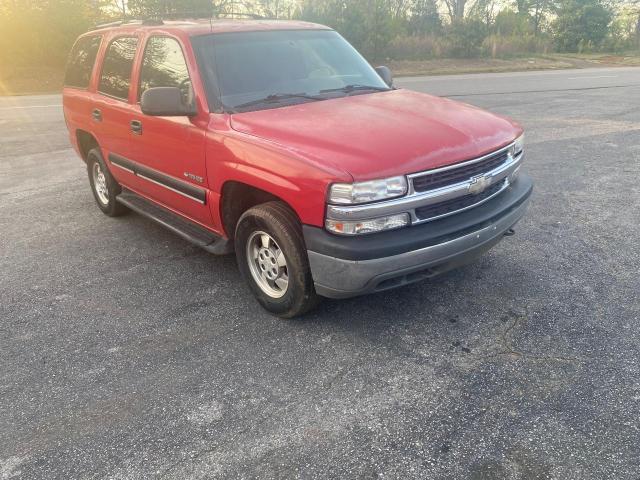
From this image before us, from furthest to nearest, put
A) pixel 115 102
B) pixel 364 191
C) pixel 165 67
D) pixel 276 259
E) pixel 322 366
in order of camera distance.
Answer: pixel 115 102, pixel 165 67, pixel 276 259, pixel 322 366, pixel 364 191

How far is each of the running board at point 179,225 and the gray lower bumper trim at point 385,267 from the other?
3.47 feet

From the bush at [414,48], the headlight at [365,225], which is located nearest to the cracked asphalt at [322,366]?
the headlight at [365,225]

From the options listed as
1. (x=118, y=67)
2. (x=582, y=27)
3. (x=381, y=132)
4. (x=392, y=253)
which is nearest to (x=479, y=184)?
(x=381, y=132)

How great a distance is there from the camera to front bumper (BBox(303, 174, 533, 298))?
2977 mm

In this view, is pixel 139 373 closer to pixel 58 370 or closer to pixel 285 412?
pixel 58 370

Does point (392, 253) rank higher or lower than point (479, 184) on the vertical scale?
lower

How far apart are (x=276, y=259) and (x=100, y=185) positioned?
3250 millimetres

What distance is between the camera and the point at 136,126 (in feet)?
14.9

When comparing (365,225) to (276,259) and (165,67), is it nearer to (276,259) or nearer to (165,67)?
(276,259)

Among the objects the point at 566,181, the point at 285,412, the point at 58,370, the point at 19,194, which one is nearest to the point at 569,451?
the point at 285,412

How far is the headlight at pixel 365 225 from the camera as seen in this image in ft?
9.74

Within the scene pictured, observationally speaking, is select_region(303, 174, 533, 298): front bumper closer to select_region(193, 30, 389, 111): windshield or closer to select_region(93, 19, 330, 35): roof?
select_region(193, 30, 389, 111): windshield

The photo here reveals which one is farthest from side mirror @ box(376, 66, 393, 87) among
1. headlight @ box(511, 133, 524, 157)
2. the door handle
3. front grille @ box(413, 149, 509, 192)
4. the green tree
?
the green tree

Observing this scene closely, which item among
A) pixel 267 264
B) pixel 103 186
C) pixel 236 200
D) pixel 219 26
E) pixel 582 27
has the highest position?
pixel 582 27
